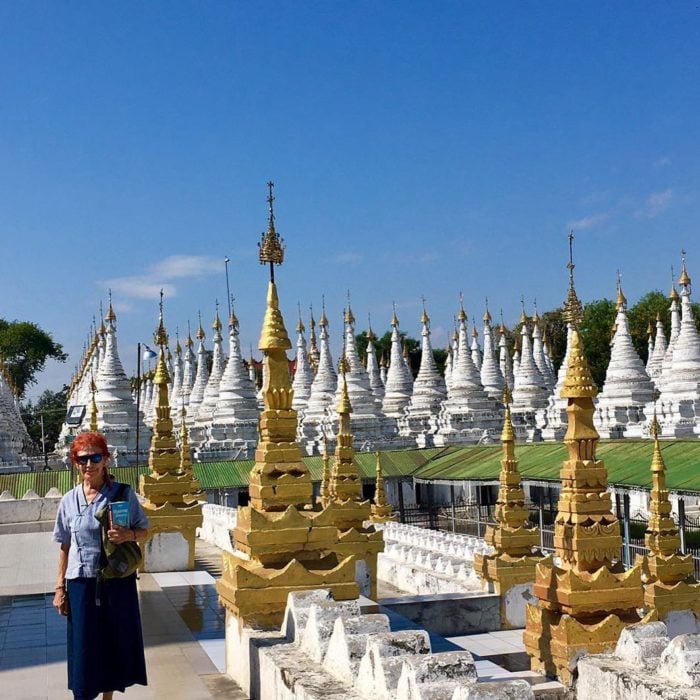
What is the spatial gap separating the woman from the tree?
8864 centimetres

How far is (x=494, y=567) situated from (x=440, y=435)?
28.8 m

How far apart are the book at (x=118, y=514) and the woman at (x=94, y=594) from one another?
5cm

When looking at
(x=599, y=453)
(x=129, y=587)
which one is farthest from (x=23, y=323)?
(x=129, y=587)

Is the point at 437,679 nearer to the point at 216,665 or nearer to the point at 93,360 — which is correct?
the point at 216,665

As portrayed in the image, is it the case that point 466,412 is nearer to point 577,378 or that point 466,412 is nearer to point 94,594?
point 577,378

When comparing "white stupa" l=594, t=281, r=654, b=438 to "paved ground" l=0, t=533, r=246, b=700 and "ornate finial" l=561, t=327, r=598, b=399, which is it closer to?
"paved ground" l=0, t=533, r=246, b=700

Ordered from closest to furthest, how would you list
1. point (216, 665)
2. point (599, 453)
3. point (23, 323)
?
point (216, 665) < point (599, 453) < point (23, 323)

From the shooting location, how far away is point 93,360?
59938 millimetres

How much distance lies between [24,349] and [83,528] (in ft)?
300

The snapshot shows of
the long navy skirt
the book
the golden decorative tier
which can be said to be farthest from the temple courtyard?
the book

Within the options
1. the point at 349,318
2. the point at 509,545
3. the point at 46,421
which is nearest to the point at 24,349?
the point at 46,421

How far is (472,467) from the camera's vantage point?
101ft

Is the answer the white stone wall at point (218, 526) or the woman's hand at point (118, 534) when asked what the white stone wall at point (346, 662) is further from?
the white stone wall at point (218, 526)

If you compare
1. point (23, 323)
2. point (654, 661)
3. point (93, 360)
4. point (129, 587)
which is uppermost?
point (23, 323)
